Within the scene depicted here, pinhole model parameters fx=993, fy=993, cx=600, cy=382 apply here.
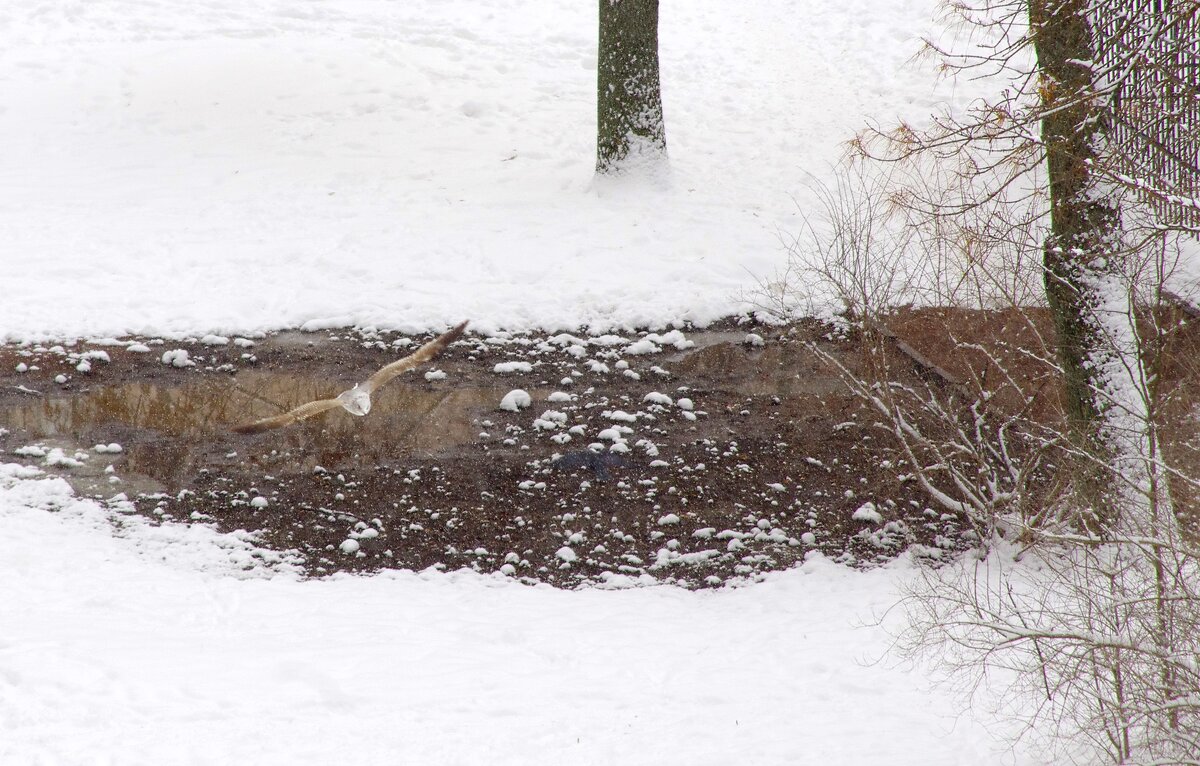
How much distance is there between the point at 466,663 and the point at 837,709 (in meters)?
2.10

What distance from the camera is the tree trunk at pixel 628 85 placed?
1083cm

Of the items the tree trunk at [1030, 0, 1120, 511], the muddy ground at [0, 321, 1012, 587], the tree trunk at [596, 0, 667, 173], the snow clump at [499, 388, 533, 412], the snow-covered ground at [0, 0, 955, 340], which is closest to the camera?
the tree trunk at [1030, 0, 1120, 511]

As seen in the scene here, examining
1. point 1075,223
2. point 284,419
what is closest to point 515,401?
point 284,419

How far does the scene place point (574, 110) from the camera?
13039mm

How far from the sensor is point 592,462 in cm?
766

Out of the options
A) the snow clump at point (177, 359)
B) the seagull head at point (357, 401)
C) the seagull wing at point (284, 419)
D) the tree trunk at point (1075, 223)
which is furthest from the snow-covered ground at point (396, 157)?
the tree trunk at point (1075, 223)

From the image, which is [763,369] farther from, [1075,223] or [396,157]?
[396,157]

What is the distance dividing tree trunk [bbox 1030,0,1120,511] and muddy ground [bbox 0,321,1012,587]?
1.33 metres

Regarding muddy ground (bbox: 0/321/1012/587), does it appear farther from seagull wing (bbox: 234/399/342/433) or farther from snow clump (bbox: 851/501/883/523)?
seagull wing (bbox: 234/399/342/433)

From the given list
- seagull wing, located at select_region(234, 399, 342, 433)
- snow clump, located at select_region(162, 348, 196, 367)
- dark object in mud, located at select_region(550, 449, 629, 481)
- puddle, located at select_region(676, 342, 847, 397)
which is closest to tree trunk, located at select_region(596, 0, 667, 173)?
puddle, located at select_region(676, 342, 847, 397)

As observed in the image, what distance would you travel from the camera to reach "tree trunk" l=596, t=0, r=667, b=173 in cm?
1083

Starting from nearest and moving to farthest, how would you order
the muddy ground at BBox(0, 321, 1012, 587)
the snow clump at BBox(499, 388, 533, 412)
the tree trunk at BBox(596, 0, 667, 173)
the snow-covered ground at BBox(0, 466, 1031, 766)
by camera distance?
the snow-covered ground at BBox(0, 466, 1031, 766)
the muddy ground at BBox(0, 321, 1012, 587)
the snow clump at BBox(499, 388, 533, 412)
the tree trunk at BBox(596, 0, 667, 173)

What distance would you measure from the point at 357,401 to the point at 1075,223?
5.37 meters

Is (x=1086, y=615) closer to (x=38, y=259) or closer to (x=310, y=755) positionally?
(x=310, y=755)
